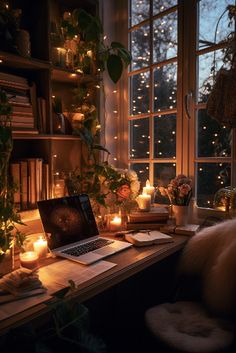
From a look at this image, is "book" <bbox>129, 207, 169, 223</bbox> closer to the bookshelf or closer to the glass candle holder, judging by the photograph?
the glass candle holder

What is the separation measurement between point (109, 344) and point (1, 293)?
118 cm

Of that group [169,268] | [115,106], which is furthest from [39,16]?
[169,268]

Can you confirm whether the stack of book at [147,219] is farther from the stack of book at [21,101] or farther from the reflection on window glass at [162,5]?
the reflection on window glass at [162,5]

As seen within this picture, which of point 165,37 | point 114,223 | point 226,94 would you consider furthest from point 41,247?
point 165,37

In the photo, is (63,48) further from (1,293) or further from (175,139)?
(1,293)

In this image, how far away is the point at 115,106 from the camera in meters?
2.48

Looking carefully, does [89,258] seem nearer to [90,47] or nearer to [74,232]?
[74,232]

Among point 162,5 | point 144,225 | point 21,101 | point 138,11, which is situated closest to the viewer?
point 21,101

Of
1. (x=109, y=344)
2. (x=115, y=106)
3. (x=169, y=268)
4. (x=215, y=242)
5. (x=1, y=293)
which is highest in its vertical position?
(x=115, y=106)

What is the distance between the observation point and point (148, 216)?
1.92 metres

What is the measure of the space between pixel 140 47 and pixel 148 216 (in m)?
1.38

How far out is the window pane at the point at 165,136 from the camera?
217 cm

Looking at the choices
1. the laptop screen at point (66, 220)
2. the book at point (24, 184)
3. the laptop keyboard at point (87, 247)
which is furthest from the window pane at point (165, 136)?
the book at point (24, 184)

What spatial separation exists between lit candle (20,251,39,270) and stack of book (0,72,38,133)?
0.70m
